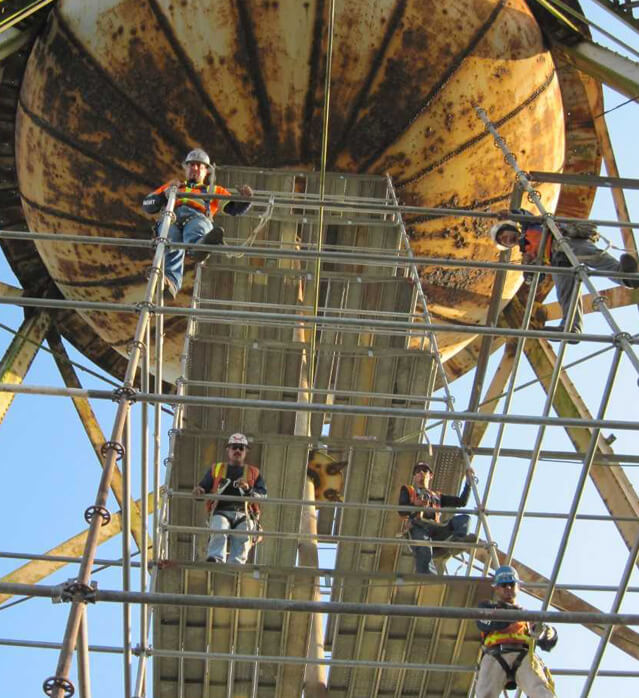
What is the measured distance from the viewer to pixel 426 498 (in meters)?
6.59

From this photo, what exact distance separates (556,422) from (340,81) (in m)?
4.07

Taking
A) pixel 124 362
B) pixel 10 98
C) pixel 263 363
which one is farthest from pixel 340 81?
pixel 124 362

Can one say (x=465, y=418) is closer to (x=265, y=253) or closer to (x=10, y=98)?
(x=265, y=253)

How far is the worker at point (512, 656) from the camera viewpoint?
5.09 metres

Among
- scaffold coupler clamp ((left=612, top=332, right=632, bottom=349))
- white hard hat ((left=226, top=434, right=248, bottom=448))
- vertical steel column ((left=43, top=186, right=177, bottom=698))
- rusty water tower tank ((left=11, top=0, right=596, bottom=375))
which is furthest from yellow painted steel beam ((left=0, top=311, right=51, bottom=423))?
scaffold coupler clamp ((left=612, top=332, right=632, bottom=349))

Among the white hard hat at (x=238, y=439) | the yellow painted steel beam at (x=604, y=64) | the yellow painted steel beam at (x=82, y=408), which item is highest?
the yellow painted steel beam at (x=604, y=64)

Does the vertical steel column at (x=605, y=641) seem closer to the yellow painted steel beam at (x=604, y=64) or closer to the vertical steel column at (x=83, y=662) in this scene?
the vertical steel column at (x=83, y=662)

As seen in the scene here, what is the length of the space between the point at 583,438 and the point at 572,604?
1.58 m

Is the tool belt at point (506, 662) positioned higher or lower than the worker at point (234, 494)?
lower

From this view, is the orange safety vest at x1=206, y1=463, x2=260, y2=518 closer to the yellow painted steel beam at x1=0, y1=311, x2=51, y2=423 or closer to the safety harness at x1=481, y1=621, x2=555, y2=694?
the safety harness at x1=481, y1=621, x2=555, y2=694

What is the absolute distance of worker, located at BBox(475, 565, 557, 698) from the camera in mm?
5090

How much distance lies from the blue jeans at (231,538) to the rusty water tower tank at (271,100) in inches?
113

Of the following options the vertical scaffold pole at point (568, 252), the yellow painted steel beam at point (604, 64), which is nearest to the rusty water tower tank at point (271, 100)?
the vertical scaffold pole at point (568, 252)

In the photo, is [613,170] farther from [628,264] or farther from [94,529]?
[94,529]
